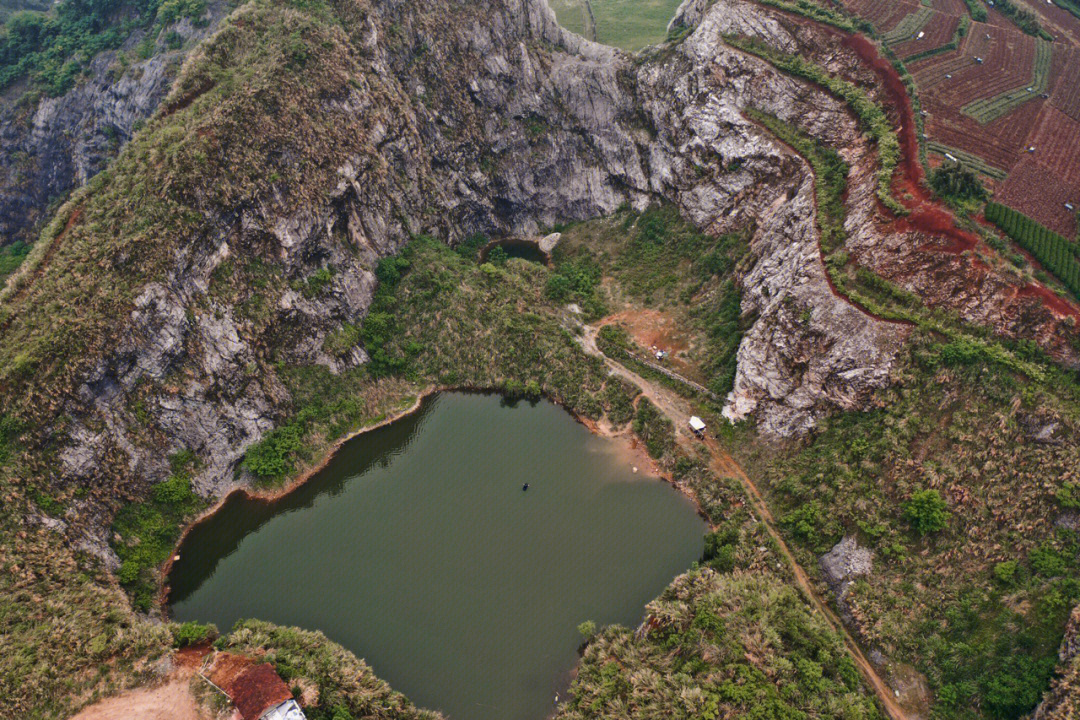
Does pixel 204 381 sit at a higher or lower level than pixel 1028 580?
higher

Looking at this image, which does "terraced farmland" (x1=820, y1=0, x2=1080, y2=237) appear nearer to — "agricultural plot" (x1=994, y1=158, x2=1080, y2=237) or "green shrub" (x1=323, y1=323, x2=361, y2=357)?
"agricultural plot" (x1=994, y1=158, x2=1080, y2=237)

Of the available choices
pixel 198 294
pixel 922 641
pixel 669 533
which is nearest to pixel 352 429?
pixel 198 294

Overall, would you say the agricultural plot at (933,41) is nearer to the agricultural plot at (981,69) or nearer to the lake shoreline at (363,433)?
the agricultural plot at (981,69)

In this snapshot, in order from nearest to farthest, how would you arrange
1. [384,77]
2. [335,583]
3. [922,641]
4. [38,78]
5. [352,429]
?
[922,641] < [335,583] < [352,429] < [384,77] < [38,78]

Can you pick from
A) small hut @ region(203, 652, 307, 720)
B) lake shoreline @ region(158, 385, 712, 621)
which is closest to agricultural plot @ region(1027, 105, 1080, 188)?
lake shoreline @ region(158, 385, 712, 621)

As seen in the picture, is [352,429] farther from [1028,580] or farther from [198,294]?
[1028,580]

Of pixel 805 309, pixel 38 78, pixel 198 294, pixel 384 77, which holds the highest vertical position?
pixel 38 78
